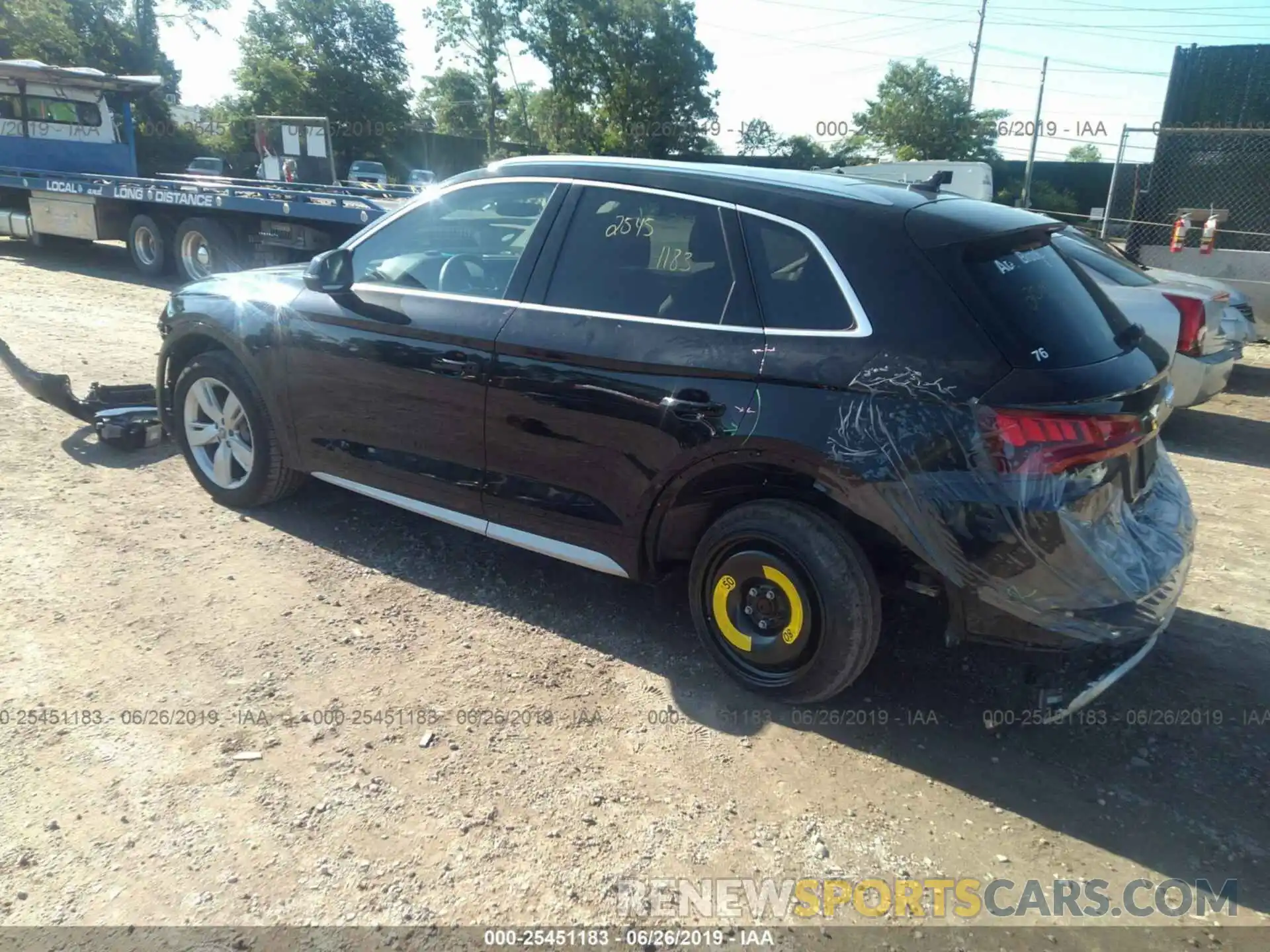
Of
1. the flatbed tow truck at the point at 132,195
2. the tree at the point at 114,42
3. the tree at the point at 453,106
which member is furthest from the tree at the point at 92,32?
the flatbed tow truck at the point at 132,195

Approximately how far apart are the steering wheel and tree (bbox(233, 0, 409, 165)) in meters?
43.1

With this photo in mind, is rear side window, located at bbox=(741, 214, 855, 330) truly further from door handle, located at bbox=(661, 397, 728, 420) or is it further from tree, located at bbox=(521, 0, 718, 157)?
tree, located at bbox=(521, 0, 718, 157)

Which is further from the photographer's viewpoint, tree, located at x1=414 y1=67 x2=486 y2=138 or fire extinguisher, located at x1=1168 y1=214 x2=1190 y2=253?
tree, located at x1=414 y1=67 x2=486 y2=138

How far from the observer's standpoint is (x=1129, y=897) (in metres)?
2.54

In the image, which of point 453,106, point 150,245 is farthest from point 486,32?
point 150,245

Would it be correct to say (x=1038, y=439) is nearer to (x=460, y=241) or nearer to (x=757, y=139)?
(x=460, y=241)

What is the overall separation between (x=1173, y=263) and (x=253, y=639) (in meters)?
11.9

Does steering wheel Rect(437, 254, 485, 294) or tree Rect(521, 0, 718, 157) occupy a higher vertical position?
tree Rect(521, 0, 718, 157)

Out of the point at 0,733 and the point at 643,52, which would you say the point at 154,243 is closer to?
the point at 0,733

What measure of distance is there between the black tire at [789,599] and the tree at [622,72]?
145 ft

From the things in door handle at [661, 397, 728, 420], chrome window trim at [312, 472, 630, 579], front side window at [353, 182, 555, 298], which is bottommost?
chrome window trim at [312, 472, 630, 579]

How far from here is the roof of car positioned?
327 centimetres

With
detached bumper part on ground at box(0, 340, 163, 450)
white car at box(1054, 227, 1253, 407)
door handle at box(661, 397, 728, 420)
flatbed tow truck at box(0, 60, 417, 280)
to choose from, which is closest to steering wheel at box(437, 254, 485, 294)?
door handle at box(661, 397, 728, 420)

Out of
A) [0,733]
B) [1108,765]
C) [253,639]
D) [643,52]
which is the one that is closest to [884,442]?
[1108,765]
